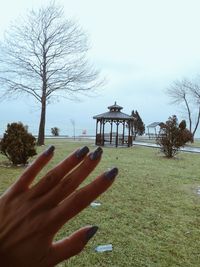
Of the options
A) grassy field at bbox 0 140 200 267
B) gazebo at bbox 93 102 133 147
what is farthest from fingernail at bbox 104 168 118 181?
gazebo at bbox 93 102 133 147

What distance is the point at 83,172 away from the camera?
0.96m

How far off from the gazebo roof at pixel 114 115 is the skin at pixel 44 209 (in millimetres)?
22431

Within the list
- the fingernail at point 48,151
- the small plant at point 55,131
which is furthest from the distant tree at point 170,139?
the small plant at point 55,131

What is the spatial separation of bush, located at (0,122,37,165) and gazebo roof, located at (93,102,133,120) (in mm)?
12907

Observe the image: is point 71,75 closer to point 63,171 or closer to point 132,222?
point 132,222

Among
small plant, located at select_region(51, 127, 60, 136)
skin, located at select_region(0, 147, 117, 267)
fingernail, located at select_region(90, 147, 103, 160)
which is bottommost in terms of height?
skin, located at select_region(0, 147, 117, 267)

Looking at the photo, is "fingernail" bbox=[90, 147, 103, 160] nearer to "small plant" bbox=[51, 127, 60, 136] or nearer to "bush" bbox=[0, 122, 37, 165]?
"bush" bbox=[0, 122, 37, 165]

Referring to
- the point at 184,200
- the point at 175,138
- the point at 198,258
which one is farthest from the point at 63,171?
the point at 175,138

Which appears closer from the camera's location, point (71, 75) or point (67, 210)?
A: point (67, 210)

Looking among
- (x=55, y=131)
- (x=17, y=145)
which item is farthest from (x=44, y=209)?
(x=55, y=131)

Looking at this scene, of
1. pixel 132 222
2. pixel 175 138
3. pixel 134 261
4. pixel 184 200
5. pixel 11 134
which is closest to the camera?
pixel 134 261

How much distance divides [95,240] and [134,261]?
2.39 feet

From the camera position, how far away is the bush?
1058cm

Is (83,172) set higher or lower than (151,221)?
higher
